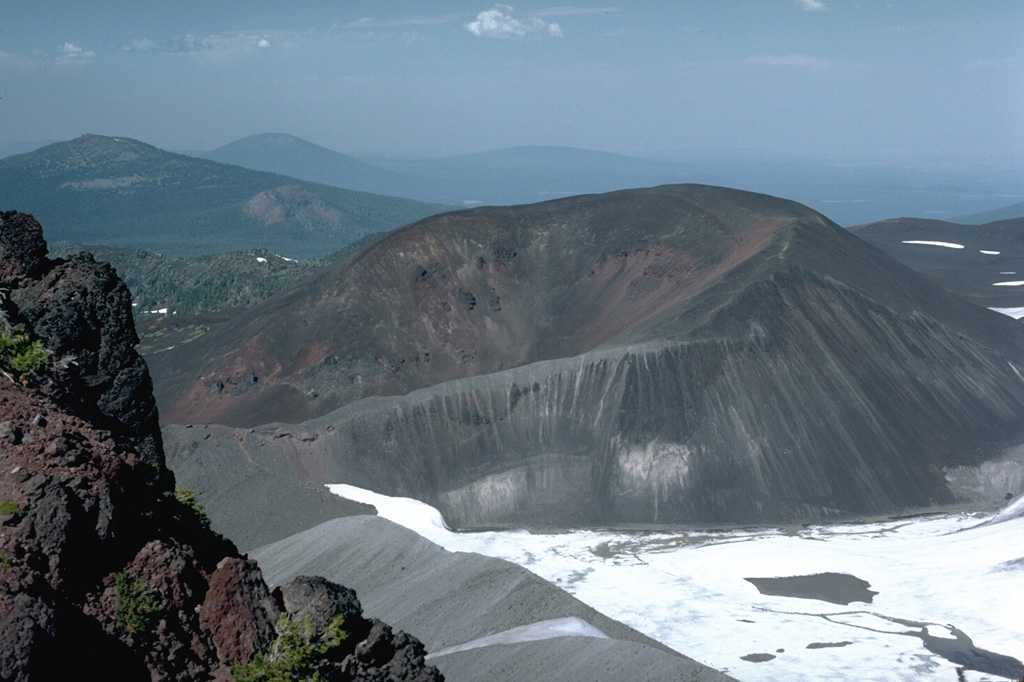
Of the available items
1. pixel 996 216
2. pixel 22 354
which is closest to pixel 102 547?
pixel 22 354

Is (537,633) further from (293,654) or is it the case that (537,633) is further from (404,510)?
(404,510)

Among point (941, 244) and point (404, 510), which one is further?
point (941, 244)

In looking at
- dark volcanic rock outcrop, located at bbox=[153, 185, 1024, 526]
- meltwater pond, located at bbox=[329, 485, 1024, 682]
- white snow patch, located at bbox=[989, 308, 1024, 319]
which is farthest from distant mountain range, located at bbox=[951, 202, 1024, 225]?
meltwater pond, located at bbox=[329, 485, 1024, 682]

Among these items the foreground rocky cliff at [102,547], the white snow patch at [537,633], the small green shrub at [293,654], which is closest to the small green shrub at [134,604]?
the foreground rocky cliff at [102,547]

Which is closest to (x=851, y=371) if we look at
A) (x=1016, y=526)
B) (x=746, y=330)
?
(x=746, y=330)

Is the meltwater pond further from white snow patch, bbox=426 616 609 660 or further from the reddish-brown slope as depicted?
the reddish-brown slope

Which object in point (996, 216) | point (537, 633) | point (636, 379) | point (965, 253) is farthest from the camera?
point (996, 216)
